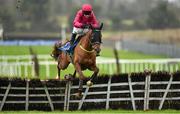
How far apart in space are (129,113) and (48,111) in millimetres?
2338

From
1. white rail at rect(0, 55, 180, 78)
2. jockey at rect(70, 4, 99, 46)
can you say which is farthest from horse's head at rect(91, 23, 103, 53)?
white rail at rect(0, 55, 180, 78)

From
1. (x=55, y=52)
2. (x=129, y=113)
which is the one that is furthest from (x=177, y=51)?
(x=129, y=113)

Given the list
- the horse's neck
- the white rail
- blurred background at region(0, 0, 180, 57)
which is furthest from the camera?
blurred background at region(0, 0, 180, 57)

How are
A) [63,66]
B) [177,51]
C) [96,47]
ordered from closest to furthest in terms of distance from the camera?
[96,47] → [63,66] → [177,51]

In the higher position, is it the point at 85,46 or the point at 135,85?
the point at 85,46

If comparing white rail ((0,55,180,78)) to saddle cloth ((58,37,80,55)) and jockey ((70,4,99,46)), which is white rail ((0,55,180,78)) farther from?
jockey ((70,4,99,46))

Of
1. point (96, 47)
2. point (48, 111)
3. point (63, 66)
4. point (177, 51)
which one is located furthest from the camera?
point (177, 51)

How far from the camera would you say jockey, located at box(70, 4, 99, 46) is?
15.6 meters

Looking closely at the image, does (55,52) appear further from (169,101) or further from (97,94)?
(169,101)

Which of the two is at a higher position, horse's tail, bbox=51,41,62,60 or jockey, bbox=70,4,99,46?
jockey, bbox=70,4,99,46

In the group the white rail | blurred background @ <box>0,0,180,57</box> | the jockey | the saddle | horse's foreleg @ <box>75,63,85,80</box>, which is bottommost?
blurred background @ <box>0,0,180,57</box>

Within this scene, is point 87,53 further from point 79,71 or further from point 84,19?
point 84,19

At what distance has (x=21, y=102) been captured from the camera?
1644 centimetres

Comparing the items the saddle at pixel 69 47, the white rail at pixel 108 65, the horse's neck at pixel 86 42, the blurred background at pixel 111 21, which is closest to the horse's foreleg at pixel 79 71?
the horse's neck at pixel 86 42
